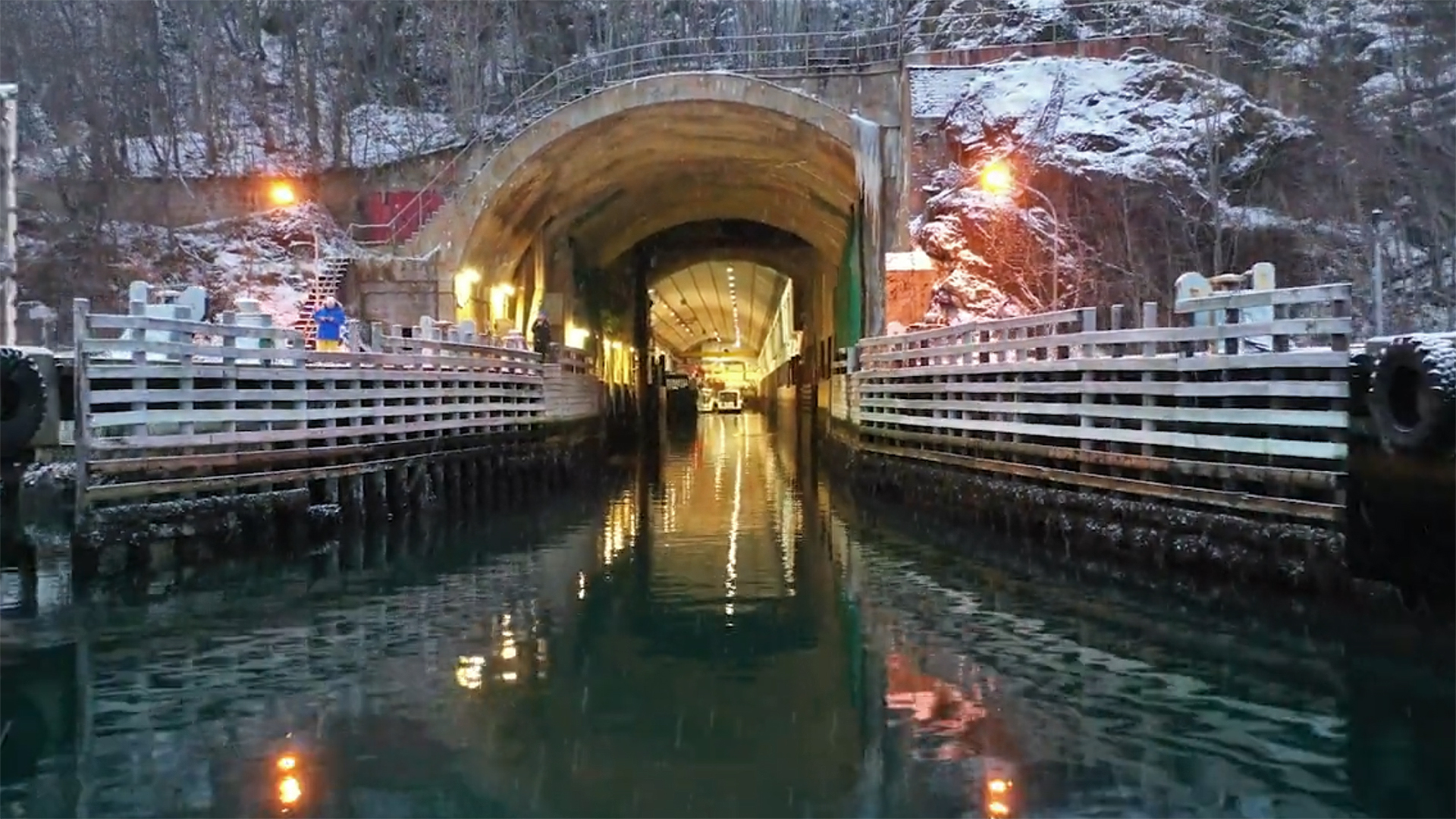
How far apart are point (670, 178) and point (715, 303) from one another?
3808 centimetres

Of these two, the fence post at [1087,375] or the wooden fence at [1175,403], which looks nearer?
the wooden fence at [1175,403]

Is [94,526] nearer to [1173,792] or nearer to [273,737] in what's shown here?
[273,737]

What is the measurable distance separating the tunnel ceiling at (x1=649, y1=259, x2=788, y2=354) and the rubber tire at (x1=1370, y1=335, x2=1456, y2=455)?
43.0 m

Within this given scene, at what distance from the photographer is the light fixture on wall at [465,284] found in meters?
29.1

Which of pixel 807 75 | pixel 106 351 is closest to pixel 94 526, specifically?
pixel 106 351

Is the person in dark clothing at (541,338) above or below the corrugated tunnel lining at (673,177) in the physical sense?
below

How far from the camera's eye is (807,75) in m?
31.0

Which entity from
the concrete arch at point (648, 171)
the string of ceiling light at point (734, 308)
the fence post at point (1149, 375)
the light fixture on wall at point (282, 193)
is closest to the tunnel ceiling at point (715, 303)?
the string of ceiling light at point (734, 308)

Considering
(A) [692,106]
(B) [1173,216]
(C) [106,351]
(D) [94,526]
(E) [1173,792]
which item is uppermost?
(A) [692,106]

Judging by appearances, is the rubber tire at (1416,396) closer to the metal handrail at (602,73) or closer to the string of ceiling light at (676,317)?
the metal handrail at (602,73)

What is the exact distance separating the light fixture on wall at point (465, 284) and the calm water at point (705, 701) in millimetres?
16595

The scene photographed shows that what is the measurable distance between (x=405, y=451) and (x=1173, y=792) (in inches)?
529

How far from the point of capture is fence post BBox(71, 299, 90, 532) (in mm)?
11219

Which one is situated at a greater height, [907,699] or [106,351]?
[106,351]
